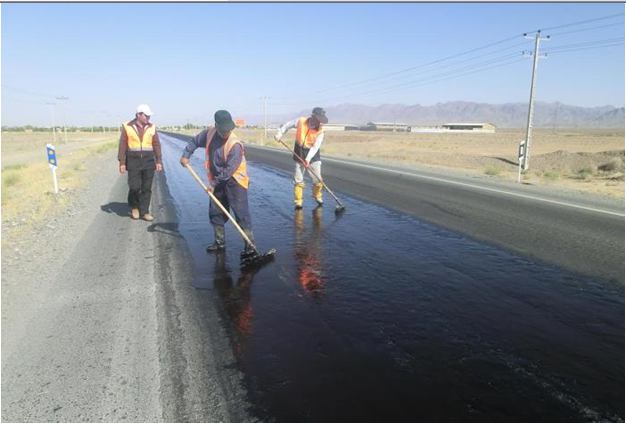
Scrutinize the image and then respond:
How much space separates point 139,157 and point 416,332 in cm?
654

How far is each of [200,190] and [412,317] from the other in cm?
911

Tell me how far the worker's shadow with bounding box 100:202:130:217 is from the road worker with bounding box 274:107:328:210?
3.28 meters

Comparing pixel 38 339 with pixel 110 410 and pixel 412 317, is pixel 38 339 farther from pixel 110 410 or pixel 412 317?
pixel 412 317

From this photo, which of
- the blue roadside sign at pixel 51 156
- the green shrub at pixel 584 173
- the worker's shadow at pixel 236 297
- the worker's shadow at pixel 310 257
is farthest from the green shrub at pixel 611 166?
the blue roadside sign at pixel 51 156

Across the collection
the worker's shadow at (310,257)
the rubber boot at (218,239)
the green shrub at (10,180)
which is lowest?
the green shrub at (10,180)

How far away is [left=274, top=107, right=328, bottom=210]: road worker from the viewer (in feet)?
32.0

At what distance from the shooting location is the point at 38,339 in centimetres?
389

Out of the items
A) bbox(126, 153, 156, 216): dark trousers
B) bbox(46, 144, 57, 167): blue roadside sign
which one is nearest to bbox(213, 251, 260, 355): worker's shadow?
bbox(126, 153, 156, 216): dark trousers

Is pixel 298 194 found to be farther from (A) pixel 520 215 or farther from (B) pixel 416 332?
(B) pixel 416 332

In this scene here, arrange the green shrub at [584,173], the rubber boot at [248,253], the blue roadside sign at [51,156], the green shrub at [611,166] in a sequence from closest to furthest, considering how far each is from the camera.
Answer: the rubber boot at [248,253]
the blue roadside sign at [51,156]
the green shrub at [584,173]
the green shrub at [611,166]

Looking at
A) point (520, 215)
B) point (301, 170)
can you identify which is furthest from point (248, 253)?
point (520, 215)

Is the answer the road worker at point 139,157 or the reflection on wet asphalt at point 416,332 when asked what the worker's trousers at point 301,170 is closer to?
the road worker at point 139,157

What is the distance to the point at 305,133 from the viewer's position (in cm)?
1008

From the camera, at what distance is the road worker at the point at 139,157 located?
28.6 ft
